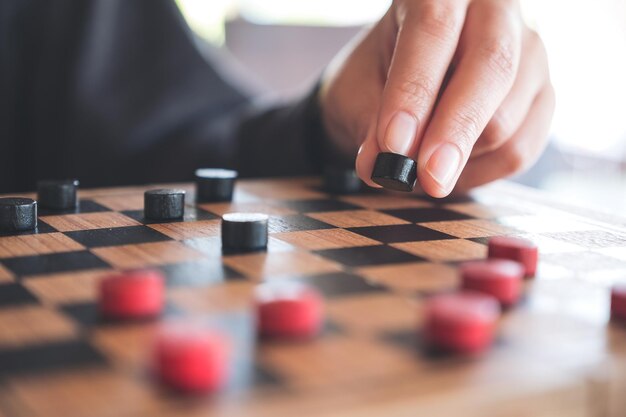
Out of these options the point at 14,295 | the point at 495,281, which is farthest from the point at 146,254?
the point at 495,281

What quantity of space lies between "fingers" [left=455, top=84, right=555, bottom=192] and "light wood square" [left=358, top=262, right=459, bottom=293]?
2.05ft

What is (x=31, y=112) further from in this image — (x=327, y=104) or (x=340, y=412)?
(x=340, y=412)

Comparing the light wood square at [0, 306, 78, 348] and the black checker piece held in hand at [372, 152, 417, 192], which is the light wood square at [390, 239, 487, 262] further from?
the light wood square at [0, 306, 78, 348]

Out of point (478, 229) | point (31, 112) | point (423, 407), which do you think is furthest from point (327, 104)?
point (423, 407)

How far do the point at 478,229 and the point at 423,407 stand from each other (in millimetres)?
733

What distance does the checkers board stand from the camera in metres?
0.57

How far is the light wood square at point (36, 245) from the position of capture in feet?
3.28

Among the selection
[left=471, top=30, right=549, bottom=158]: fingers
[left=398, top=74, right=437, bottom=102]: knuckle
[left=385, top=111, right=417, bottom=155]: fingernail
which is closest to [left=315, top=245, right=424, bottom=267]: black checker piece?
[left=385, top=111, right=417, bottom=155]: fingernail

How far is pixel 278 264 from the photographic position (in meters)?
0.96

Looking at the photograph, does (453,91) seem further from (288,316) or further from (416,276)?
(288,316)

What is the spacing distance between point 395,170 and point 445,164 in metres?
0.08

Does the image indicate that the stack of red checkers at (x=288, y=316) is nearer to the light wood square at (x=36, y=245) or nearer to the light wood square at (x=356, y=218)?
the light wood square at (x=36, y=245)

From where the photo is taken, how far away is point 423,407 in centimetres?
56

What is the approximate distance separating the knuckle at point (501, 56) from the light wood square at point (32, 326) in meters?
0.89
